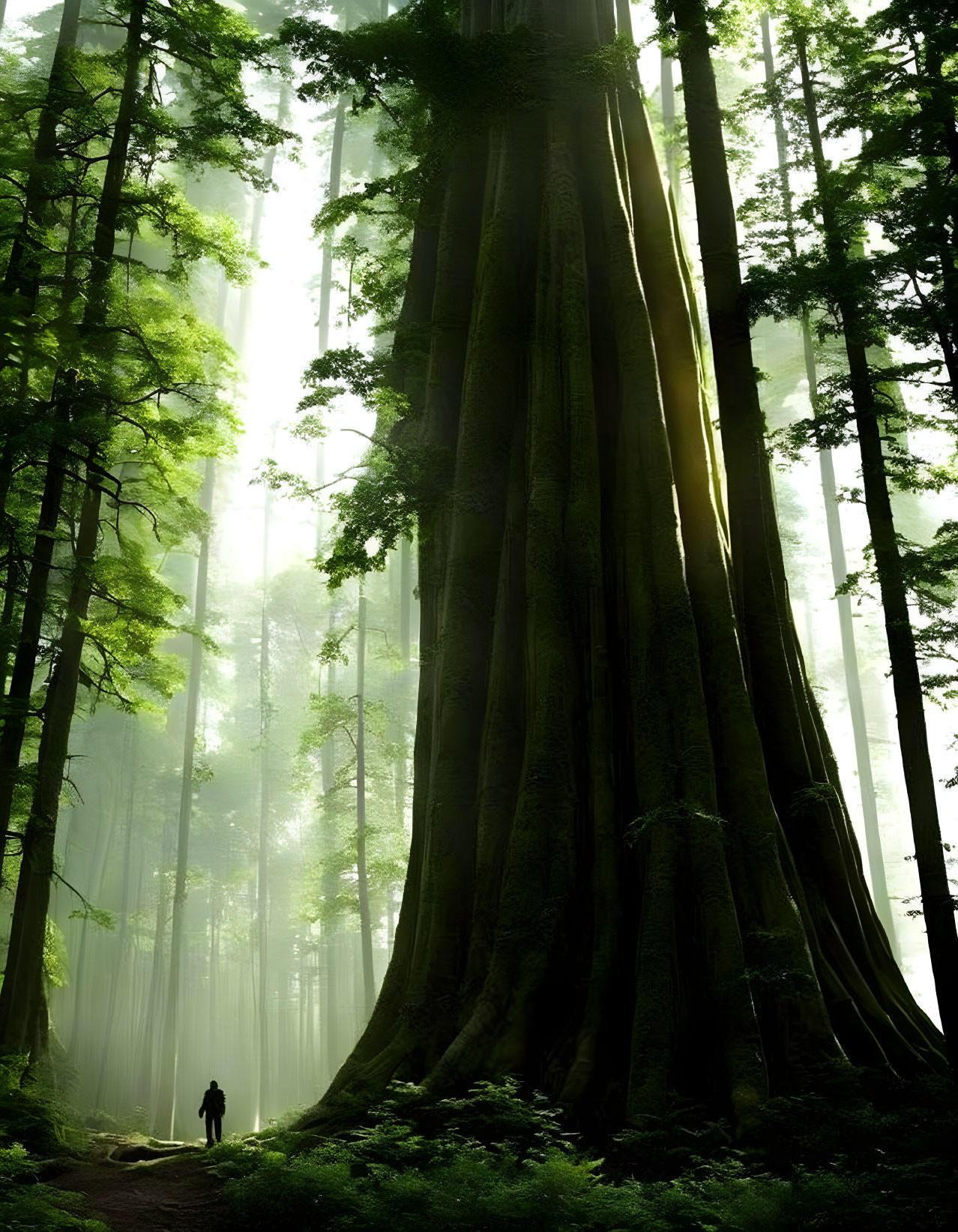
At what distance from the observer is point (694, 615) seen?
8641mm

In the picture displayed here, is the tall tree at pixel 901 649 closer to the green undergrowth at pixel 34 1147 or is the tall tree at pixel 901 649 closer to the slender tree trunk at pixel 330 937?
the green undergrowth at pixel 34 1147

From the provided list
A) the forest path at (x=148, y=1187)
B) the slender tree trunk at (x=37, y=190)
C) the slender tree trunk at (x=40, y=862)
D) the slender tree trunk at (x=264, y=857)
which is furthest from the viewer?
the slender tree trunk at (x=264, y=857)

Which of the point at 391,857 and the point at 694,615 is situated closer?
the point at 694,615

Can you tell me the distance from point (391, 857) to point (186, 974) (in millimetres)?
20643

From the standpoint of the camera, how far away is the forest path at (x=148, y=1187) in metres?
6.09

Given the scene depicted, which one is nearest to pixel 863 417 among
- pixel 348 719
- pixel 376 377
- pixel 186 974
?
pixel 376 377

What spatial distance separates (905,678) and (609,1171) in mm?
5514

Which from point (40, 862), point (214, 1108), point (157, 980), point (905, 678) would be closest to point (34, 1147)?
point (214, 1108)

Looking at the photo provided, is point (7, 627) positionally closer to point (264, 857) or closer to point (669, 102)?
point (669, 102)

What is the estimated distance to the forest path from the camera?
20.0ft

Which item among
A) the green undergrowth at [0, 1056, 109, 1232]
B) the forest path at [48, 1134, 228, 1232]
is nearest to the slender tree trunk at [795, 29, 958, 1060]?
the forest path at [48, 1134, 228, 1232]

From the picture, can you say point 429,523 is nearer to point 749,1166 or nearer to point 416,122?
point 416,122

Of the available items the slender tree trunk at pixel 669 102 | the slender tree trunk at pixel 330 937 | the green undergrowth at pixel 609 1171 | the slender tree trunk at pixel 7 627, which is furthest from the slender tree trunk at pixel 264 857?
the green undergrowth at pixel 609 1171

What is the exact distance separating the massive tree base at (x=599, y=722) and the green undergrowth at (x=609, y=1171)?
0.40 meters
